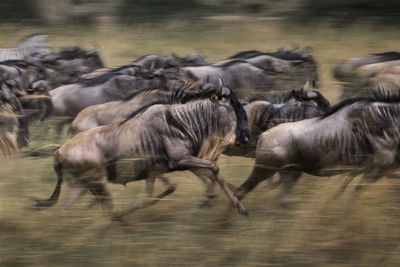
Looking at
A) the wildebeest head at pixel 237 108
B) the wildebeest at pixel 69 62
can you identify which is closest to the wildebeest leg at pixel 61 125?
the wildebeest head at pixel 237 108

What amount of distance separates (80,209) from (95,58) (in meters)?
4.99

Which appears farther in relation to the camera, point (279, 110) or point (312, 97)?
point (279, 110)

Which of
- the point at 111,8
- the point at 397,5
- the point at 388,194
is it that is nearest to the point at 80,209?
the point at 111,8

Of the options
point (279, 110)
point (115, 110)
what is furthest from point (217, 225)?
point (115, 110)

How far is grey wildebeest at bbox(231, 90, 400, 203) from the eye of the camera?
356 cm

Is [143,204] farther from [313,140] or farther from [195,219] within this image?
[313,140]

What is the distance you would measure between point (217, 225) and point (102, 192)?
71 centimetres

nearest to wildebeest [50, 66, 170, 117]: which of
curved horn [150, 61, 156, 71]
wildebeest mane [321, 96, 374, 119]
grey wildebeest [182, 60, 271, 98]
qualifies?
curved horn [150, 61, 156, 71]

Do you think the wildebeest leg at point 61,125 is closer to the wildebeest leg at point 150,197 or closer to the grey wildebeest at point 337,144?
the wildebeest leg at point 150,197

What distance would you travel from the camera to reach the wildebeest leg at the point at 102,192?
11.5 ft

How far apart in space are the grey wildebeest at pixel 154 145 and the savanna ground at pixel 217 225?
0.12m

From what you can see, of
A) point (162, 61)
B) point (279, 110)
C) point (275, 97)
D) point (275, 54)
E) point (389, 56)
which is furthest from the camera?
point (275, 54)

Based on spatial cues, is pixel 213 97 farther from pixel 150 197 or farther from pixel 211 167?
pixel 150 197

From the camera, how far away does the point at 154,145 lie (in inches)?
150
